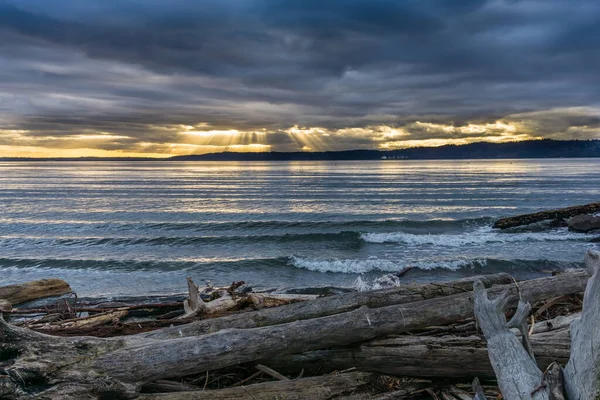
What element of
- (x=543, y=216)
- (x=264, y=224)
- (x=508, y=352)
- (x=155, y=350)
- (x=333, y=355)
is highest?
(x=508, y=352)

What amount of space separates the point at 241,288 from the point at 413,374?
509 cm

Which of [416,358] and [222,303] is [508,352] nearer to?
[416,358]

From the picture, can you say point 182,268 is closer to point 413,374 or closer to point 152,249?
point 152,249

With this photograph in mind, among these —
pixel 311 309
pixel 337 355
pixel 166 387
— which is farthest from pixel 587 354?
pixel 166 387

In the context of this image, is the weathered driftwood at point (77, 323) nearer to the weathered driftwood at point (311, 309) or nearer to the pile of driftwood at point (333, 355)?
the pile of driftwood at point (333, 355)

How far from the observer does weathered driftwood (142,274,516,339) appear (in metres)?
4.83

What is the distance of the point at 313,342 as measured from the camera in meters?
4.36

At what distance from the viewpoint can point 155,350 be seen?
406cm

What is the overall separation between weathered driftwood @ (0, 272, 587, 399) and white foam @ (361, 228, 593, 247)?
19540mm

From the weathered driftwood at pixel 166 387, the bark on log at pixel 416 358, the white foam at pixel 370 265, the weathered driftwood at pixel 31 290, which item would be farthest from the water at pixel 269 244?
the weathered driftwood at pixel 166 387

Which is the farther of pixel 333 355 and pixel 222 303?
pixel 222 303

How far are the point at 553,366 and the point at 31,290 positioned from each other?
1419cm

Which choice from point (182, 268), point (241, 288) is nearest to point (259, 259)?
point (182, 268)

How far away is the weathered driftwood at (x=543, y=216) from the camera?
Result: 26.9 m
